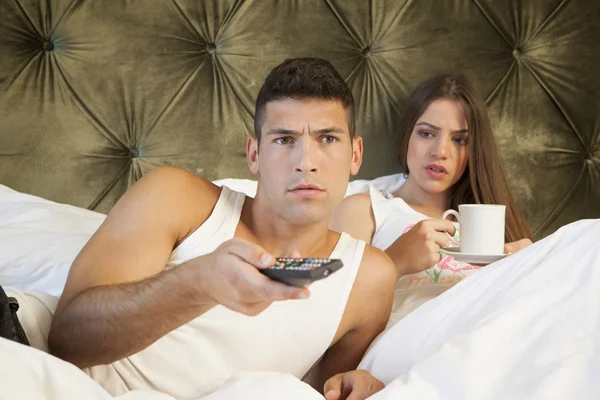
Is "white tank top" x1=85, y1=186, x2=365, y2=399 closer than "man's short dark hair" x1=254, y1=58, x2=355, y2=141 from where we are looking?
Yes

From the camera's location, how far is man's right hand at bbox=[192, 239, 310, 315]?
0.67m

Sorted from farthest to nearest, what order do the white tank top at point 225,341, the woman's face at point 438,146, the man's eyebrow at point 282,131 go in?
1. the woman's face at point 438,146
2. the man's eyebrow at point 282,131
3. the white tank top at point 225,341

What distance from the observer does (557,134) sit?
63.9 inches

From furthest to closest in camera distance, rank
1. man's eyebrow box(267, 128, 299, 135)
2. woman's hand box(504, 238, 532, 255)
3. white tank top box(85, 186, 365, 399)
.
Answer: woman's hand box(504, 238, 532, 255) < man's eyebrow box(267, 128, 299, 135) < white tank top box(85, 186, 365, 399)

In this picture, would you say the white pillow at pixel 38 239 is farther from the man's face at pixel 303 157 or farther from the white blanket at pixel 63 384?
the white blanket at pixel 63 384

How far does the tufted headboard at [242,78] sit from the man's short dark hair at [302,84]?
1.33ft

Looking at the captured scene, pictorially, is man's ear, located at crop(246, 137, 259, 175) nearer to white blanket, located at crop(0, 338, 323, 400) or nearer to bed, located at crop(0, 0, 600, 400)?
bed, located at crop(0, 0, 600, 400)

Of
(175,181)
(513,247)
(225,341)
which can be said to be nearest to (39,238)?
(175,181)

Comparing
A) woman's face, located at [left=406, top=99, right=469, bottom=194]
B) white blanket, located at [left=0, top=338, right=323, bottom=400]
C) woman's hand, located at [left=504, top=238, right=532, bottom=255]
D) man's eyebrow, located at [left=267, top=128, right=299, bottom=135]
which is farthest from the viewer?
woman's face, located at [left=406, top=99, right=469, bottom=194]

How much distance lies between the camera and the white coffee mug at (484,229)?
48.7 inches

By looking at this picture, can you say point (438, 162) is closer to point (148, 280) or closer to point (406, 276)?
point (406, 276)

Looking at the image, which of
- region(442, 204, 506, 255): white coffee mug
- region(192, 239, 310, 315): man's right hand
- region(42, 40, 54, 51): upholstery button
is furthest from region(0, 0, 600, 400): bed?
region(192, 239, 310, 315): man's right hand

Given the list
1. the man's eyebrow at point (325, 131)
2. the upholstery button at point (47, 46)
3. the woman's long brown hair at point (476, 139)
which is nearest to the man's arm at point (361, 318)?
the man's eyebrow at point (325, 131)

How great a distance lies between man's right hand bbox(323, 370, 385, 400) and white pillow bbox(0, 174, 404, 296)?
1.61 feet
